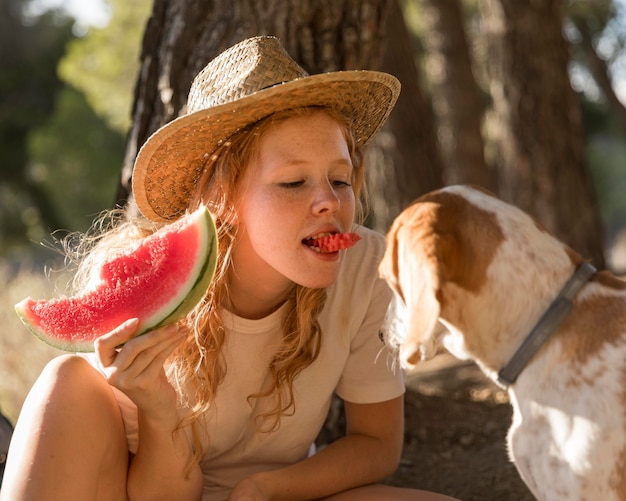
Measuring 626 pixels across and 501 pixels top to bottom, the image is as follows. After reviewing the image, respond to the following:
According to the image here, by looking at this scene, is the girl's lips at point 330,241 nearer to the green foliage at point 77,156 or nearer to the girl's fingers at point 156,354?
the girl's fingers at point 156,354

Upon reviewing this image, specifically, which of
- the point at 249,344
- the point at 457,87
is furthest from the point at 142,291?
the point at 457,87

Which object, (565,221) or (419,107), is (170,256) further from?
(565,221)

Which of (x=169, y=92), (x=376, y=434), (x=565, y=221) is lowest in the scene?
(x=565, y=221)

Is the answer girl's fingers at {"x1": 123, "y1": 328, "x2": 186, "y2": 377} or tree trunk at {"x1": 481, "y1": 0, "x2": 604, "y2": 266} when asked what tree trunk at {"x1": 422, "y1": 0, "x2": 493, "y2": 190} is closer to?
tree trunk at {"x1": 481, "y1": 0, "x2": 604, "y2": 266}

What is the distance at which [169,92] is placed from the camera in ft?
13.4

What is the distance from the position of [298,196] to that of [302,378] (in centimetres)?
82

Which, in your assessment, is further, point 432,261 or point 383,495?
point 383,495

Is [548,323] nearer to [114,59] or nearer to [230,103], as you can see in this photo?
[230,103]

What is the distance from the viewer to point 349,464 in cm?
332

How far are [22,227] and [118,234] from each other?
90.0 ft

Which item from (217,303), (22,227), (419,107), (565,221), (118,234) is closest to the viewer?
(217,303)

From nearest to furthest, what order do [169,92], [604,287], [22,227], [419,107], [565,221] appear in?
[604,287], [169,92], [419,107], [565,221], [22,227]

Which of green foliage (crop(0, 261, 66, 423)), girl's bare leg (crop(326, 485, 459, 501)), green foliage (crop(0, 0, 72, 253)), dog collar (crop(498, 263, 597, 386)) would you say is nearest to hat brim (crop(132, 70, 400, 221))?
dog collar (crop(498, 263, 597, 386))

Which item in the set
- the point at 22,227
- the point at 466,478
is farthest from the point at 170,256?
the point at 22,227
